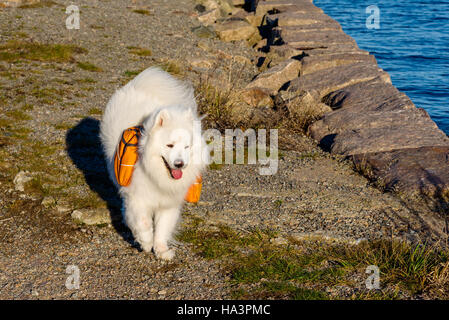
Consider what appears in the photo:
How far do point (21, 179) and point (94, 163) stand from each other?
3.25ft

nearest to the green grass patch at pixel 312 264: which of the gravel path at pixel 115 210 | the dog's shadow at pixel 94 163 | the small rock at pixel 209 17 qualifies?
the gravel path at pixel 115 210

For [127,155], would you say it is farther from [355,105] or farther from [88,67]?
[88,67]

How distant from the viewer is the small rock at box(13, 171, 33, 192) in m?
5.80

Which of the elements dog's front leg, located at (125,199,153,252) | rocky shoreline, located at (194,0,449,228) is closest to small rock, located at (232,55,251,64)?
rocky shoreline, located at (194,0,449,228)

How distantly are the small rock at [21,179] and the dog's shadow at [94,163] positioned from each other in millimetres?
662

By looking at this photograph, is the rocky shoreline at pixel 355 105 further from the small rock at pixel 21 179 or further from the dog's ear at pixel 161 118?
Result: the small rock at pixel 21 179

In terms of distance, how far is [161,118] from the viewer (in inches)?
160

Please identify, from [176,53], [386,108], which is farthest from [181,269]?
[176,53]

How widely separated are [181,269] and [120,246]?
76 centimetres

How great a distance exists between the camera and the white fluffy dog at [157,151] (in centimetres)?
411

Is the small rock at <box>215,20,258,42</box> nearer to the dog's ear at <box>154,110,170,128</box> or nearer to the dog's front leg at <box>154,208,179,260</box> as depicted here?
the dog's front leg at <box>154,208,179,260</box>

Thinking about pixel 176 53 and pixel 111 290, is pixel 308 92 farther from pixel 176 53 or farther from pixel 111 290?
pixel 111 290

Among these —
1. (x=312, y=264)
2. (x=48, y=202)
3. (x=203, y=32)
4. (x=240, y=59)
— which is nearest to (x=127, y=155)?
(x=48, y=202)
